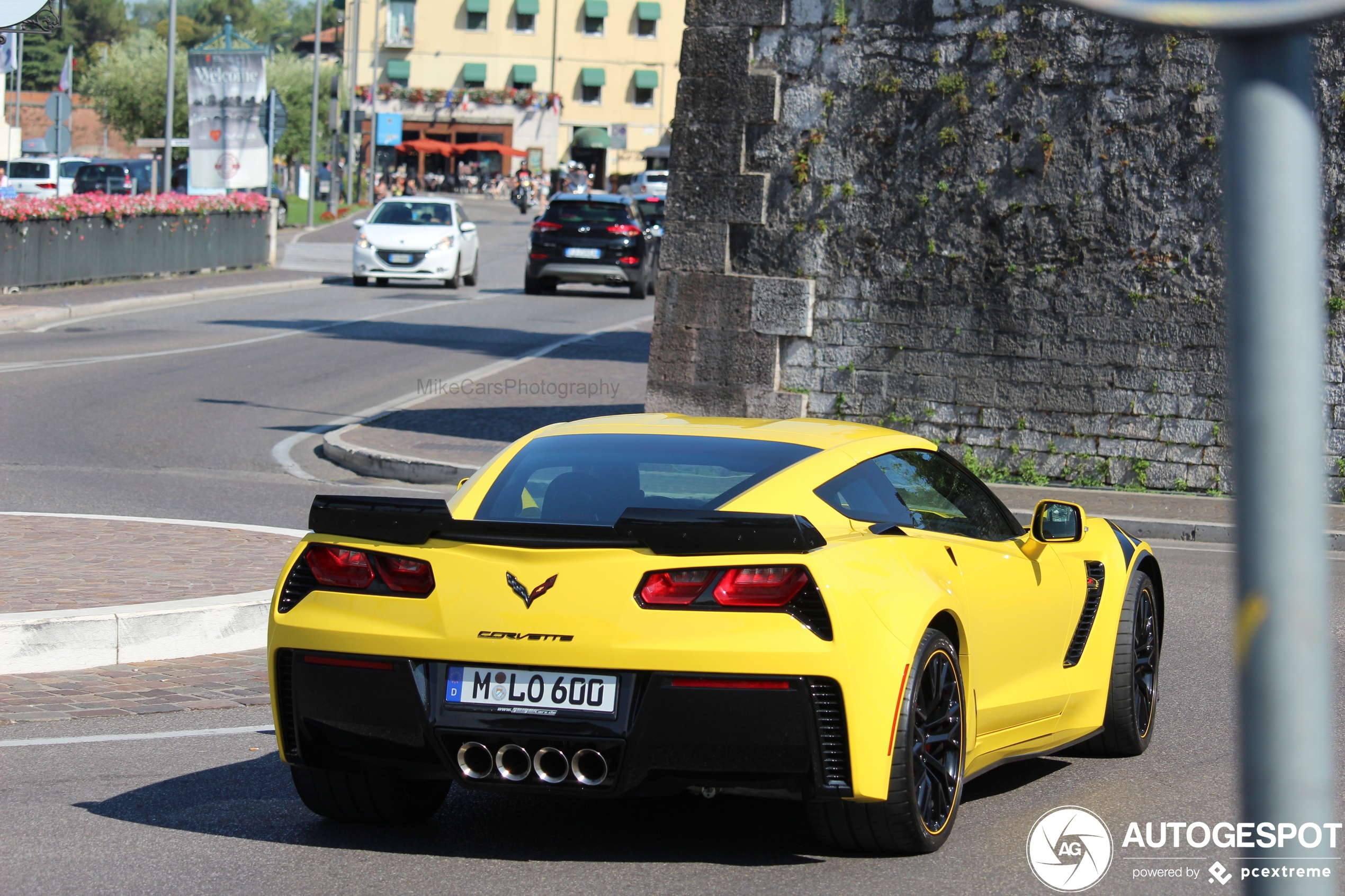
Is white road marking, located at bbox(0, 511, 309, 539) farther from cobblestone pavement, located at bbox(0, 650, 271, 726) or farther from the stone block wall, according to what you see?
the stone block wall

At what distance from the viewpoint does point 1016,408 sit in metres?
14.0

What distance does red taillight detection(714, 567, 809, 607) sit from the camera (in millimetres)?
4367

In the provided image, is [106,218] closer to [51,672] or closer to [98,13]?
[51,672]

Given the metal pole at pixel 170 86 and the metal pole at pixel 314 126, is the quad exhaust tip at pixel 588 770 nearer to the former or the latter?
the metal pole at pixel 170 86

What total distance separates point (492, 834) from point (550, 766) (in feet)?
2.15

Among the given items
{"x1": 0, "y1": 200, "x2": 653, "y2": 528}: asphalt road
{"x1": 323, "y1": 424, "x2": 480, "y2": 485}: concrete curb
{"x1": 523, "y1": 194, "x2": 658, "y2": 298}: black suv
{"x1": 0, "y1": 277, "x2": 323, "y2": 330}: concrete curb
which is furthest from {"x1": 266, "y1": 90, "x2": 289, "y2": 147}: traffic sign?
{"x1": 323, "y1": 424, "x2": 480, "y2": 485}: concrete curb

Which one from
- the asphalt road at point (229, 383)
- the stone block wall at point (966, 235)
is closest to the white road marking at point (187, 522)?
the asphalt road at point (229, 383)

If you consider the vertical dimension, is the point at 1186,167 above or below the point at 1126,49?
below

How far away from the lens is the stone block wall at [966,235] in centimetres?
1322

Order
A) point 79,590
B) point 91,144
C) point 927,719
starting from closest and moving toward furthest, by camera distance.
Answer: point 927,719
point 79,590
point 91,144

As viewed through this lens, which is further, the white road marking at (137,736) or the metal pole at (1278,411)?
the white road marking at (137,736)

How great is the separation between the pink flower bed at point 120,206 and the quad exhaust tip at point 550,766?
24962 millimetres

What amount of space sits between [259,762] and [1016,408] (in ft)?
30.4

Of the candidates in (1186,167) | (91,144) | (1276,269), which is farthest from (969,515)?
(91,144)
